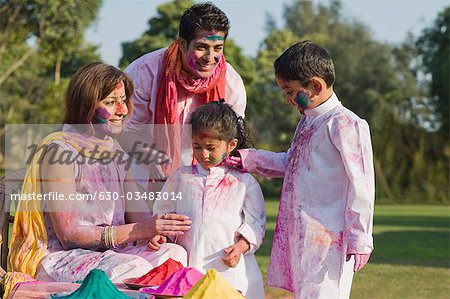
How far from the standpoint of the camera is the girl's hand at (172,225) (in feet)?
14.4

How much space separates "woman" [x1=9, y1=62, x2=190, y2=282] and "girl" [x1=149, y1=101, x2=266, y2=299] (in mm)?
89

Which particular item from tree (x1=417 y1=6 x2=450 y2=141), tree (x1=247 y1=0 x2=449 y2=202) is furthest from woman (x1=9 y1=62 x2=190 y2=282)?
tree (x1=417 y1=6 x2=450 y2=141)

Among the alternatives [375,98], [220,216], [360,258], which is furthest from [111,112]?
[375,98]

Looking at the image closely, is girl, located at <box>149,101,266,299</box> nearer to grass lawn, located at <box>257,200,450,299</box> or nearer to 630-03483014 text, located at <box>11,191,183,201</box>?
630-03483014 text, located at <box>11,191,183,201</box>

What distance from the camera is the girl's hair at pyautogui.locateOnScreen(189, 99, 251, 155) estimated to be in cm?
443

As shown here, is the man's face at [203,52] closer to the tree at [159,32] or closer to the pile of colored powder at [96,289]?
the pile of colored powder at [96,289]

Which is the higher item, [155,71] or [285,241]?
[155,71]

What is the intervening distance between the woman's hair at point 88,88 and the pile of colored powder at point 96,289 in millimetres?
1223

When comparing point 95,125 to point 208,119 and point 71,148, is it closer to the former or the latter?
point 71,148

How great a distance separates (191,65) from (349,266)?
1.45m

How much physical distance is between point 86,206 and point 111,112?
0.49m

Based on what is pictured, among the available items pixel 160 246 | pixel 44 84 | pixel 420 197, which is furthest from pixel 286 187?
pixel 44 84

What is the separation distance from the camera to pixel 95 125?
4.70 m

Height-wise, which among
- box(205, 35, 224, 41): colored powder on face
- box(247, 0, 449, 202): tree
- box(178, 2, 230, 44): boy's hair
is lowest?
box(247, 0, 449, 202): tree
